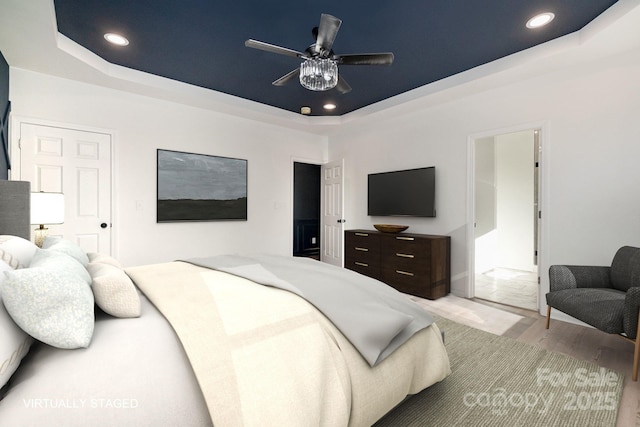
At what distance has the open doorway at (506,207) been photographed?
16.8 ft

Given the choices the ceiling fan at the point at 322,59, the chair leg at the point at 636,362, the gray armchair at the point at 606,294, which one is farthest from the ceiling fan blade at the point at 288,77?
the chair leg at the point at 636,362

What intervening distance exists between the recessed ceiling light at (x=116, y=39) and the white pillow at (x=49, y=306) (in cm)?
254

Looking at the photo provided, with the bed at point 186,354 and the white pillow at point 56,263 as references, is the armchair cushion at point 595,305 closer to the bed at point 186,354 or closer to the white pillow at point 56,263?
the bed at point 186,354

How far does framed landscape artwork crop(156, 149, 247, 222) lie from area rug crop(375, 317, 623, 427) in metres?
3.39

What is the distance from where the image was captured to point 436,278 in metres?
3.64

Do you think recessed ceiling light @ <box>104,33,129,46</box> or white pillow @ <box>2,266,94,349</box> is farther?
recessed ceiling light @ <box>104,33,129,46</box>

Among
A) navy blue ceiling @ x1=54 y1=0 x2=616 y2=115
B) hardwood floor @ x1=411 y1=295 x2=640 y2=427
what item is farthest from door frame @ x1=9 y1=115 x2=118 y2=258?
hardwood floor @ x1=411 y1=295 x2=640 y2=427

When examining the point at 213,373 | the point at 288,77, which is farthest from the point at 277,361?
the point at 288,77

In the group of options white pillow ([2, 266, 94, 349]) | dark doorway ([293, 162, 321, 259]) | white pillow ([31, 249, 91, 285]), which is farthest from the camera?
dark doorway ([293, 162, 321, 259])

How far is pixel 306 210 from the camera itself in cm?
669

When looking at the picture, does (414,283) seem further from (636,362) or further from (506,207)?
(506,207)

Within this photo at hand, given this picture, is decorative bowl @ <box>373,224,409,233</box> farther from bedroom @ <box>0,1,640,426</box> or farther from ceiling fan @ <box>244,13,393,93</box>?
ceiling fan @ <box>244,13,393,93</box>

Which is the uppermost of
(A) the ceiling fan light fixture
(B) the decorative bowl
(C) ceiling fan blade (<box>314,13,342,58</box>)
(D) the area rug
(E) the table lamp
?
(C) ceiling fan blade (<box>314,13,342,58</box>)

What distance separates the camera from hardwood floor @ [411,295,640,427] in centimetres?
181
